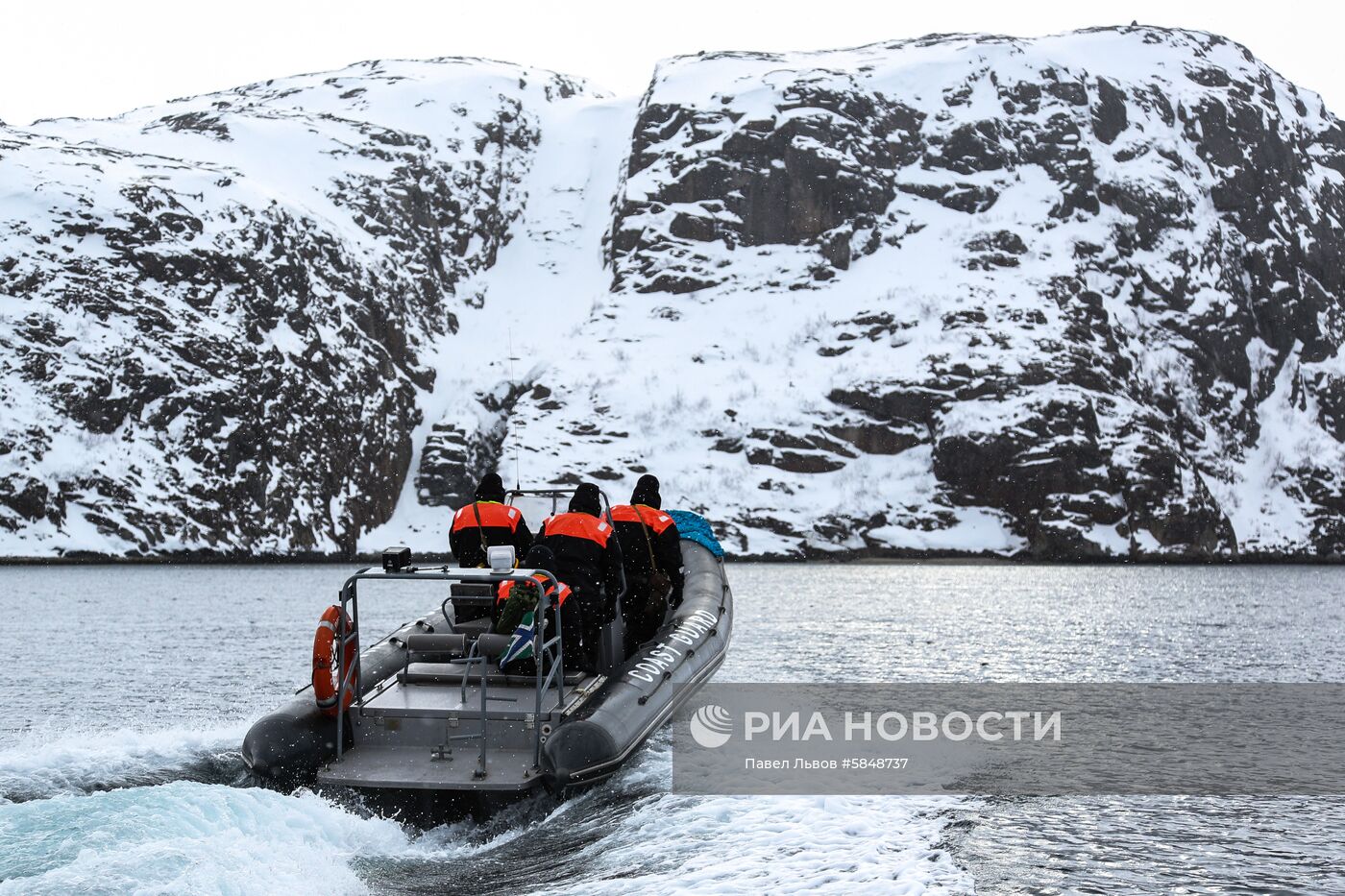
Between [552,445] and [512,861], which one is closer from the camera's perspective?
[512,861]

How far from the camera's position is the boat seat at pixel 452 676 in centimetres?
1064

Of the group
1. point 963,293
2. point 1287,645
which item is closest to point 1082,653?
point 1287,645

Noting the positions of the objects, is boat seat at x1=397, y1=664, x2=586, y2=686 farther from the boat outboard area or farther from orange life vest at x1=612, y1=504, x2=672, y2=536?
orange life vest at x1=612, y1=504, x2=672, y2=536

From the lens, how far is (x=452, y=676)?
1089cm

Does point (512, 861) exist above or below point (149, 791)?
Result: below

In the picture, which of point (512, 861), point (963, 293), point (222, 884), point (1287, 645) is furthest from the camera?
point (963, 293)

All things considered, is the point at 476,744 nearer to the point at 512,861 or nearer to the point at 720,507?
the point at 512,861

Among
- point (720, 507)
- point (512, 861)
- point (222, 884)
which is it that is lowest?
point (720, 507)

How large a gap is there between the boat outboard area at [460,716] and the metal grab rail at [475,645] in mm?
16

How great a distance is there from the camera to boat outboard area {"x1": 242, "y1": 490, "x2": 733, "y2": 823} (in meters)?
9.44

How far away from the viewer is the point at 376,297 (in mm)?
98625

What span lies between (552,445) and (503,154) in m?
50.4

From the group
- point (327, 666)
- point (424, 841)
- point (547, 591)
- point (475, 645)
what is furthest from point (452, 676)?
point (424, 841)

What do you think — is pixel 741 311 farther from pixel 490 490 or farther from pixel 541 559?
pixel 541 559
